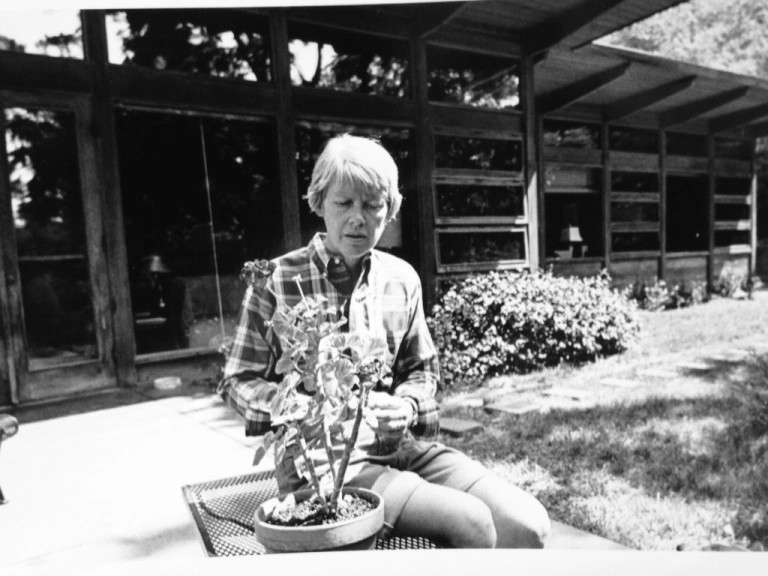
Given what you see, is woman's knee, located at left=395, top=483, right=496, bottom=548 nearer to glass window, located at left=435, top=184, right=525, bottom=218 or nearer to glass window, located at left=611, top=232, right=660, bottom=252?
glass window, located at left=435, top=184, right=525, bottom=218

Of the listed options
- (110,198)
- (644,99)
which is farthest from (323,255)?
(644,99)

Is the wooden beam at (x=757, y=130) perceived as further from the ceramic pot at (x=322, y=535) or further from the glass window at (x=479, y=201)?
the ceramic pot at (x=322, y=535)

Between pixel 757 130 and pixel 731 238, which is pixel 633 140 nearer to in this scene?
pixel 731 238

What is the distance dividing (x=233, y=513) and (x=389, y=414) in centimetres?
35

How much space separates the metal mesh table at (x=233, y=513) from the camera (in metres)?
0.94

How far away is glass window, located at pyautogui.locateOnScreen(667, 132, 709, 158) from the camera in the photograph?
28.1 ft

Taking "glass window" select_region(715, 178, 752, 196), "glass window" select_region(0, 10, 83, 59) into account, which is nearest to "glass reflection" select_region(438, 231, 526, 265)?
"glass window" select_region(0, 10, 83, 59)

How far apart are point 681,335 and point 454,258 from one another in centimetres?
254

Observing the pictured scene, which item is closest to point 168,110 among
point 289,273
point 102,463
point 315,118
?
point 315,118

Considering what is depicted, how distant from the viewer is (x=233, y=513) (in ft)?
3.45

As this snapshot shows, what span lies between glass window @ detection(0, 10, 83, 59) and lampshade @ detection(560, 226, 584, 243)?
561 cm

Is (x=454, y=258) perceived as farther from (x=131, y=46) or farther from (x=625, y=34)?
(x=625, y=34)

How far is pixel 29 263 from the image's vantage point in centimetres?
335

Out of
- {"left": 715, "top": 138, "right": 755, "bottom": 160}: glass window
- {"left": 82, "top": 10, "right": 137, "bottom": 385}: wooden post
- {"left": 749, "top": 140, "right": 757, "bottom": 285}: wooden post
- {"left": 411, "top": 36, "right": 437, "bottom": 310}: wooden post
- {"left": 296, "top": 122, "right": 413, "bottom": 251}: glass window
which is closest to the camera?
{"left": 82, "top": 10, "right": 137, "bottom": 385}: wooden post
